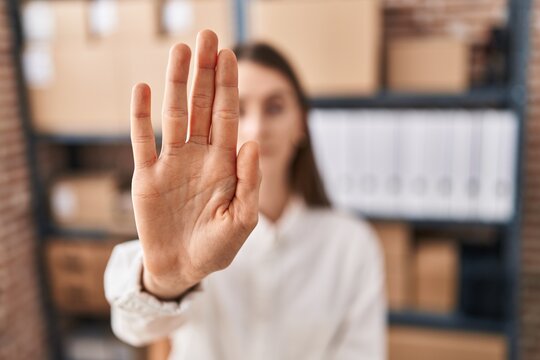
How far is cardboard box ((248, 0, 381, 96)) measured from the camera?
6.48 feet

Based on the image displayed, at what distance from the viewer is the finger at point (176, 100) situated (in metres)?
0.48

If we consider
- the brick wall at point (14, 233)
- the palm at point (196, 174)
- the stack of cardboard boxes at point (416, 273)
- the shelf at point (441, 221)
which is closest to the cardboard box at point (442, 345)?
the stack of cardboard boxes at point (416, 273)

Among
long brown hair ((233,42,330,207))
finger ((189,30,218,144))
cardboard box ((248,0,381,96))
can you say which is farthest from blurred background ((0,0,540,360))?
finger ((189,30,218,144))

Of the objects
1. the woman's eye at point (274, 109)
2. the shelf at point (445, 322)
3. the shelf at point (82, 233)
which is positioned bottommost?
the shelf at point (445, 322)

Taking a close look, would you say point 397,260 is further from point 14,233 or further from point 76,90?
point 14,233

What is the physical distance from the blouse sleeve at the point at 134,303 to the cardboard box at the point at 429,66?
151cm

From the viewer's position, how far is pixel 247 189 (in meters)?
0.53

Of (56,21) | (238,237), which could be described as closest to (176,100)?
(238,237)

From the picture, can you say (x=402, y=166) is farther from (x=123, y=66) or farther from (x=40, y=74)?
(x=40, y=74)

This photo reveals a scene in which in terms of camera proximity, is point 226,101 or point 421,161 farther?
point 421,161

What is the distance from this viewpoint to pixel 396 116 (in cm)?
204

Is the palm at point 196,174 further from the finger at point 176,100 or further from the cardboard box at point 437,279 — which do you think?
the cardboard box at point 437,279

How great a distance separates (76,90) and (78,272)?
2.84ft

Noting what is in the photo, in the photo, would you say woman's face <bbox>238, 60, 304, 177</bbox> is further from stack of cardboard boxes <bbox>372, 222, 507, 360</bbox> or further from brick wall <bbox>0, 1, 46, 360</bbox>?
brick wall <bbox>0, 1, 46, 360</bbox>
